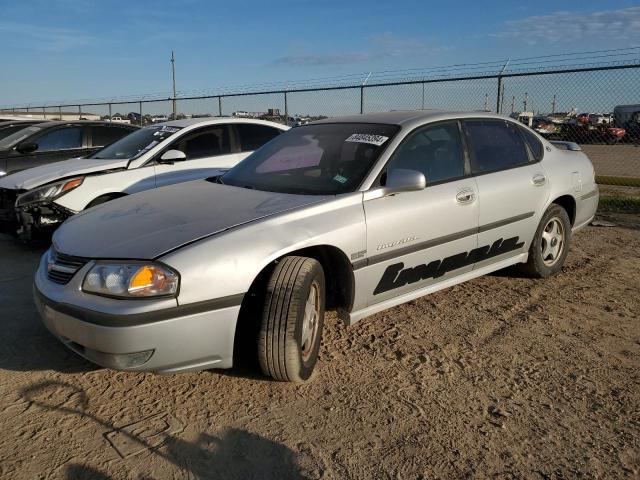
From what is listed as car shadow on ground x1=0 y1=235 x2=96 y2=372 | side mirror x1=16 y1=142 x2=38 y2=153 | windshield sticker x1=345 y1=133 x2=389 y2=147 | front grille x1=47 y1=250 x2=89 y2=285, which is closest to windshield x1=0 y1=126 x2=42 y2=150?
side mirror x1=16 y1=142 x2=38 y2=153

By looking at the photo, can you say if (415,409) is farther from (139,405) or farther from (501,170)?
(501,170)

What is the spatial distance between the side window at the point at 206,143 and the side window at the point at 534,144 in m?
3.56

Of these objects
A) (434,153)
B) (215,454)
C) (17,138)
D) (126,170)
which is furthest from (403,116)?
(17,138)

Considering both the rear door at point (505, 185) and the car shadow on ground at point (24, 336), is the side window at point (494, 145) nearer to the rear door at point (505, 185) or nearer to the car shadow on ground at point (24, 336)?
the rear door at point (505, 185)

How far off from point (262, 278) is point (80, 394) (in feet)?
3.84

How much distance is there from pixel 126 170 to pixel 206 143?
1055 millimetres

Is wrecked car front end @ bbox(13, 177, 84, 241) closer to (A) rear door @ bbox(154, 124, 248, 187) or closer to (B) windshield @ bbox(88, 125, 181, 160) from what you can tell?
(B) windshield @ bbox(88, 125, 181, 160)

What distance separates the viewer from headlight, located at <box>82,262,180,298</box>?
2678mm

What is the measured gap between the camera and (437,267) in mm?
3887

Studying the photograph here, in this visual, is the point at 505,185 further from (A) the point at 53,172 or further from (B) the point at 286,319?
(A) the point at 53,172

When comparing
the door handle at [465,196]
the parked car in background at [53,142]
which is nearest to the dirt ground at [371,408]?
the door handle at [465,196]

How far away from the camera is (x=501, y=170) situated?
14.5ft

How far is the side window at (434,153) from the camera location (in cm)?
383

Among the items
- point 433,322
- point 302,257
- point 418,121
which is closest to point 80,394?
point 302,257
